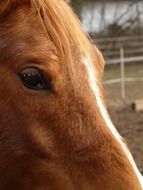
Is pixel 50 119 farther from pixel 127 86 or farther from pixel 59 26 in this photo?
pixel 127 86

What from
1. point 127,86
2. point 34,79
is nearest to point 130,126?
point 127,86

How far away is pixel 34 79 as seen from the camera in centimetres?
193

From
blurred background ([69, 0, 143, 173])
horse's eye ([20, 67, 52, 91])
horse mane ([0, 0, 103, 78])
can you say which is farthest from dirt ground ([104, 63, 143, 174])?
horse's eye ([20, 67, 52, 91])

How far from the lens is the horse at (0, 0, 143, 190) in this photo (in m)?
1.90

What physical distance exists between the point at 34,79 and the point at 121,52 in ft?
36.6

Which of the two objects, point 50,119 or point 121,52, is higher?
point 121,52

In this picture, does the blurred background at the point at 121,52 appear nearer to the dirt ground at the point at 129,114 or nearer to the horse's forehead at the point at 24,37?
the dirt ground at the point at 129,114

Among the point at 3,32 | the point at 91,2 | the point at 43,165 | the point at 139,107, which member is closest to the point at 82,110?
the point at 43,165

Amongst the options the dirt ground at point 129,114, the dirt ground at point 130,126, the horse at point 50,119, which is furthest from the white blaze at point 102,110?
the dirt ground at point 130,126

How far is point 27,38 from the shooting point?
198 cm

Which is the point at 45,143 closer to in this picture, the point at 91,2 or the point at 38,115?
the point at 38,115

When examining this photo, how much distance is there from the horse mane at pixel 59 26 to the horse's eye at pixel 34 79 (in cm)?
12

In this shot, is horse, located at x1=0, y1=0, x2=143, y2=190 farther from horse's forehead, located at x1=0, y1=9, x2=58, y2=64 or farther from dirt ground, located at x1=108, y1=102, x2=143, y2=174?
dirt ground, located at x1=108, y1=102, x2=143, y2=174

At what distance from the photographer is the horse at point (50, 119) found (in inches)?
74.7
